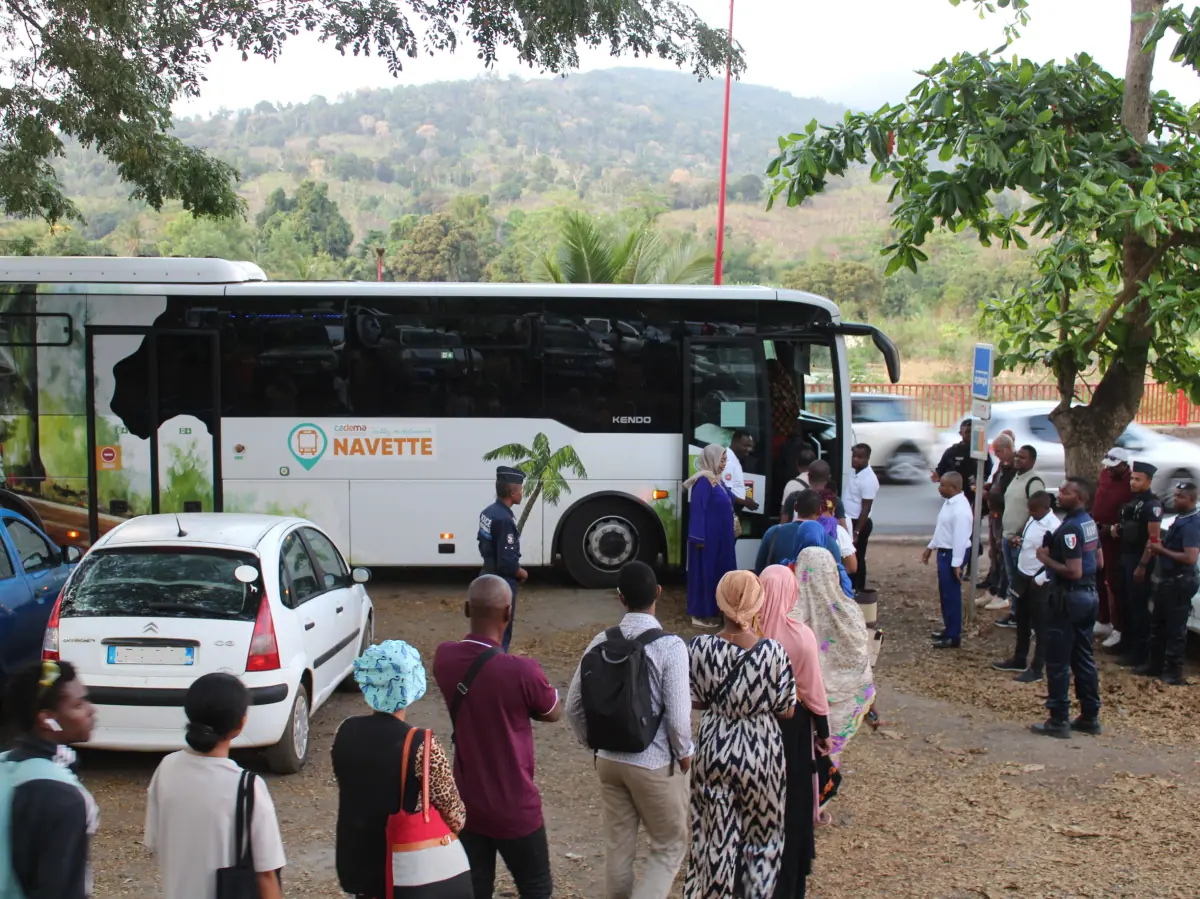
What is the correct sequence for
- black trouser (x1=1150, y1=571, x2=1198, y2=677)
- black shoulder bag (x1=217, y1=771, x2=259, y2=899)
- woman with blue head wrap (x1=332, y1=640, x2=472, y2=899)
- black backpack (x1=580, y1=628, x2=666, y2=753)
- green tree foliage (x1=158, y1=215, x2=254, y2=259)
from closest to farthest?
black shoulder bag (x1=217, y1=771, x2=259, y2=899) < woman with blue head wrap (x1=332, y1=640, x2=472, y2=899) < black backpack (x1=580, y1=628, x2=666, y2=753) < black trouser (x1=1150, y1=571, x2=1198, y2=677) < green tree foliage (x1=158, y1=215, x2=254, y2=259)

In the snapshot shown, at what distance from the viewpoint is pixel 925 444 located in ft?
70.2

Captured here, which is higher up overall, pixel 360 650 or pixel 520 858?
pixel 520 858

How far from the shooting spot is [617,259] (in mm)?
23375

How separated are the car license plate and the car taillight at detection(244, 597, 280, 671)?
32 centimetres

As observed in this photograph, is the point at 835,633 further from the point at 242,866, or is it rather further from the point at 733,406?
the point at 733,406

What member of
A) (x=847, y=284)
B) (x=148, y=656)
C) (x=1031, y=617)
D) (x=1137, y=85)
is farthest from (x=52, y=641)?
(x=847, y=284)

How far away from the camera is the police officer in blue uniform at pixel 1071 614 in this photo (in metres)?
8.25

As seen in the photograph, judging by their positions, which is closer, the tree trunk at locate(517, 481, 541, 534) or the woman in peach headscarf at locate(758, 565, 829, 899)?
the woman in peach headscarf at locate(758, 565, 829, 899)

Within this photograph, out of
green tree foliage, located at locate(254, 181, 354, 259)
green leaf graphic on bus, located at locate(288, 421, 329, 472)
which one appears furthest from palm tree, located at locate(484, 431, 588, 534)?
green tree foliage, located at locate(254, 181, 354, 259)

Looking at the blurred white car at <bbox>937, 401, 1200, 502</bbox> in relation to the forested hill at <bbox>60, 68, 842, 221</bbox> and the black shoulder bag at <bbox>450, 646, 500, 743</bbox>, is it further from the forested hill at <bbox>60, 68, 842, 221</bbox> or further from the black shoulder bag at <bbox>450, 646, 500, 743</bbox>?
the forested hill at <bbox>60, 68, 842, 221</bbox>

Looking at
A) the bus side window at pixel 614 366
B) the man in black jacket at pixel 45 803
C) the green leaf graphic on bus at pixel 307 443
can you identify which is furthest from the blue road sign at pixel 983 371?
the man in black jacket at pixel 45 803

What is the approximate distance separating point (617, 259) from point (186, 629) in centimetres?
1724

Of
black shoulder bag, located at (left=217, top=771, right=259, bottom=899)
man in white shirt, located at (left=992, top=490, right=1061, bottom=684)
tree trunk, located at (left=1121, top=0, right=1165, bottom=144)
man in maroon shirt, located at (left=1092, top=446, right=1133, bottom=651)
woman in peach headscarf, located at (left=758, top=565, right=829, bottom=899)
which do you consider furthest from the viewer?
man in maroon shirt, located at (left=1092, top=446, right=1133, bottom=651)

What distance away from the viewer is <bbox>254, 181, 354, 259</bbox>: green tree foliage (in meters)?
67.3
